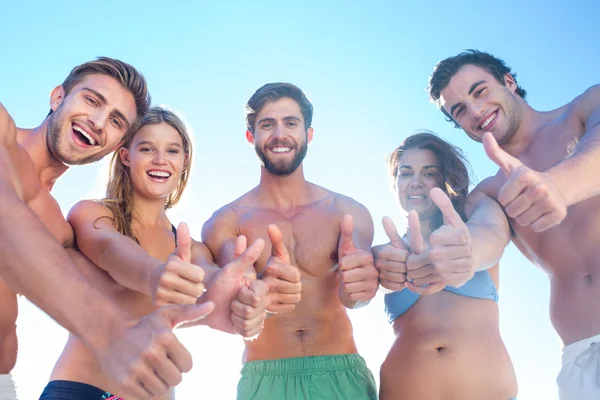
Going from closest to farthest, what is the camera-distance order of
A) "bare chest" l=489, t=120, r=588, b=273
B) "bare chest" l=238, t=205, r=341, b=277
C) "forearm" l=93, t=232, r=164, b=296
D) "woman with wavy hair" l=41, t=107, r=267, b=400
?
"woman with wavy hair" l=41, t=107, r=267, b=400 < "forearm" l=93, t=232, r=164, b=296 < "bare chest" l=489, t=120, r=588, b=273 < "bare chest" l=238, t=205, r=341, b=277

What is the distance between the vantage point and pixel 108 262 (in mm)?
3396

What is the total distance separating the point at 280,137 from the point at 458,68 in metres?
1.77

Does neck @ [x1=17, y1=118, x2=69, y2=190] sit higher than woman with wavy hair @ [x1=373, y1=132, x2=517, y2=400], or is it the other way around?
neck @ [x1=17, y1=118, x2=69, y2=190]

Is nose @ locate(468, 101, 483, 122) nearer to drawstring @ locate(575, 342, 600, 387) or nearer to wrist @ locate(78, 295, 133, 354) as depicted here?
drawstring @ locate(575, 342, 600, 387)

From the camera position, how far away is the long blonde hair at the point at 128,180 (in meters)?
3.94

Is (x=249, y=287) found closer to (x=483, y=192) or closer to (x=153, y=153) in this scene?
(x=153, y=153)

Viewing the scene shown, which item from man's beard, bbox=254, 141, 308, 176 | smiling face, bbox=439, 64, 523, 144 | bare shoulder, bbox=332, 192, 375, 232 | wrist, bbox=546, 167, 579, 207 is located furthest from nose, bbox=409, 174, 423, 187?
wrist, bbox=546, 167, 579, 207

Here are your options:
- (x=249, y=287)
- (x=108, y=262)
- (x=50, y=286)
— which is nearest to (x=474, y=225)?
(x=249, y=287)

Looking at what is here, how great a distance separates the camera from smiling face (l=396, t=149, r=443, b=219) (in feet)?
15.4

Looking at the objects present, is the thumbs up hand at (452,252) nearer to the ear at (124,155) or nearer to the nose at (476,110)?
the nose at (476,110)

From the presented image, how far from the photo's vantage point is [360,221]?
4.59 m

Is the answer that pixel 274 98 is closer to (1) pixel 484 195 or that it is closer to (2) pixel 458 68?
(2) pixel 458 68

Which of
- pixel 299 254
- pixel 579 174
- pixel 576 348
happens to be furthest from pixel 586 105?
pixel 299 254

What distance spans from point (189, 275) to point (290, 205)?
2471 mm
